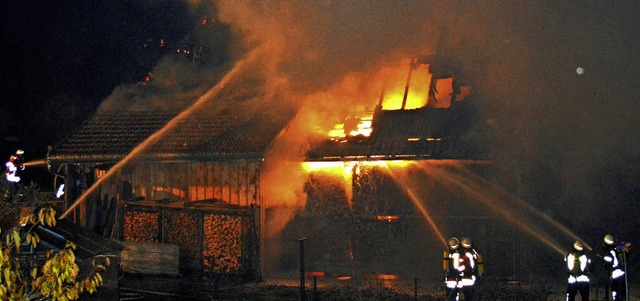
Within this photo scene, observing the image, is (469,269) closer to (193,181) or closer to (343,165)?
(343,165)

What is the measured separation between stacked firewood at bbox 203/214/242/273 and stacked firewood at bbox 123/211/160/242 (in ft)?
4.79

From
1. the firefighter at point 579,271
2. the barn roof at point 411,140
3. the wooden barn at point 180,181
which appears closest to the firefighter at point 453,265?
the firefighter at point 579,271

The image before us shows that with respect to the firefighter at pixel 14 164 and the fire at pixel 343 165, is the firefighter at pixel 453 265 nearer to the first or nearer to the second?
the fire at pixel 343 165

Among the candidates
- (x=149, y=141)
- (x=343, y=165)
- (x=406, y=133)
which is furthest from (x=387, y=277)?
(x=149, y=141)

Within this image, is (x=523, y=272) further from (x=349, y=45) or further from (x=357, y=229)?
(x=349, y=45)

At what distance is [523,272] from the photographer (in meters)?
14.8

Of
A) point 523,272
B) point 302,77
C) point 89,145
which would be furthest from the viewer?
point 302,77

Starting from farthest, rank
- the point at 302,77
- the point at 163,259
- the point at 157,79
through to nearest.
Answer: the point at 157,79 → the point at 302,77 → the point at 163,259

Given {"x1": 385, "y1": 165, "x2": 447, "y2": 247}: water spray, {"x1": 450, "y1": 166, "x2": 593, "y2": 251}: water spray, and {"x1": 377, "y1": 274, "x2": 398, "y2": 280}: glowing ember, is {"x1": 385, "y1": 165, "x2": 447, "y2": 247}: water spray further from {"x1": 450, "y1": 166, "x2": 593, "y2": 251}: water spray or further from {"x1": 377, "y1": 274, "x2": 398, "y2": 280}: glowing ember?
{"x1": 450, "y1": 166, "x2": 593, "y2": 251}: water spray

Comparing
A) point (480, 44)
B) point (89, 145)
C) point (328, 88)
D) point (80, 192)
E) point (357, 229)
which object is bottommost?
point (357, 229)

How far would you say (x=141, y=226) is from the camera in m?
16.4

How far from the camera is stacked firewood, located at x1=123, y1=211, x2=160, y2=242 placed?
16.2 meters

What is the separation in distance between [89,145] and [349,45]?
8015 mm

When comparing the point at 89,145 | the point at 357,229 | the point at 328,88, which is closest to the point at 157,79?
the point at 89,145
